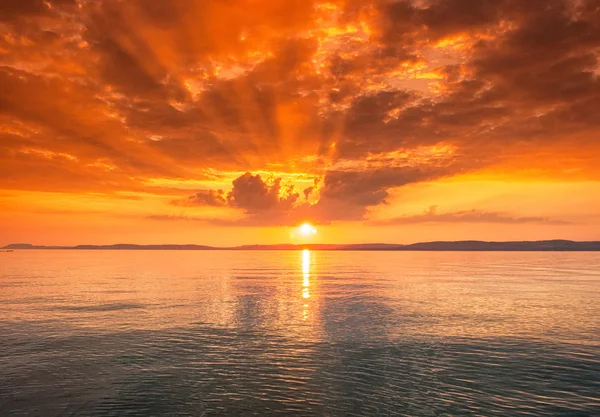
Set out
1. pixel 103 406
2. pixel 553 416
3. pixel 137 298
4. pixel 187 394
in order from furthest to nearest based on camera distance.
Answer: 1. pixel 137 298
2. pixel 187 394
3. pixel 103 406
4. pixel 553 416

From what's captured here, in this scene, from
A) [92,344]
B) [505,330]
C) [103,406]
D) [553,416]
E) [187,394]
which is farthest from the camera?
[505,330]

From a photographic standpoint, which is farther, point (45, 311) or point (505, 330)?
point (45, 311)

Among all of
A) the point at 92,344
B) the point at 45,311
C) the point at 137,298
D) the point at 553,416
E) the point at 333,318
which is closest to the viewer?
the point at 553,416

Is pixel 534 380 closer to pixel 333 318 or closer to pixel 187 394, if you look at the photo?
pixel 187 394

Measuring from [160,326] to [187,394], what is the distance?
21578mm

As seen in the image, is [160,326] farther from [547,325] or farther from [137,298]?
[547,325]

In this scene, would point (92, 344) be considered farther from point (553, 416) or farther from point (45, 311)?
point (553, 416)

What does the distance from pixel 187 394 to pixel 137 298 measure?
4778 centimetres

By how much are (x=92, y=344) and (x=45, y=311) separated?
2267 centimetres

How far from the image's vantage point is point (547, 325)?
46125mm

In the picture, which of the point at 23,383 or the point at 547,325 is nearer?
the point at 23,383

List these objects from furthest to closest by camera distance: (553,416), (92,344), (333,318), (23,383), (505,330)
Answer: (333,318) < (505,330) < (92,344) < (23,383) < (553,416)

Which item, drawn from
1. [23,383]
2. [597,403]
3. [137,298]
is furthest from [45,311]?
[597,403]

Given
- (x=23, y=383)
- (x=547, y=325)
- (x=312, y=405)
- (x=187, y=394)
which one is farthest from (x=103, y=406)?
(x=547, y=325)
